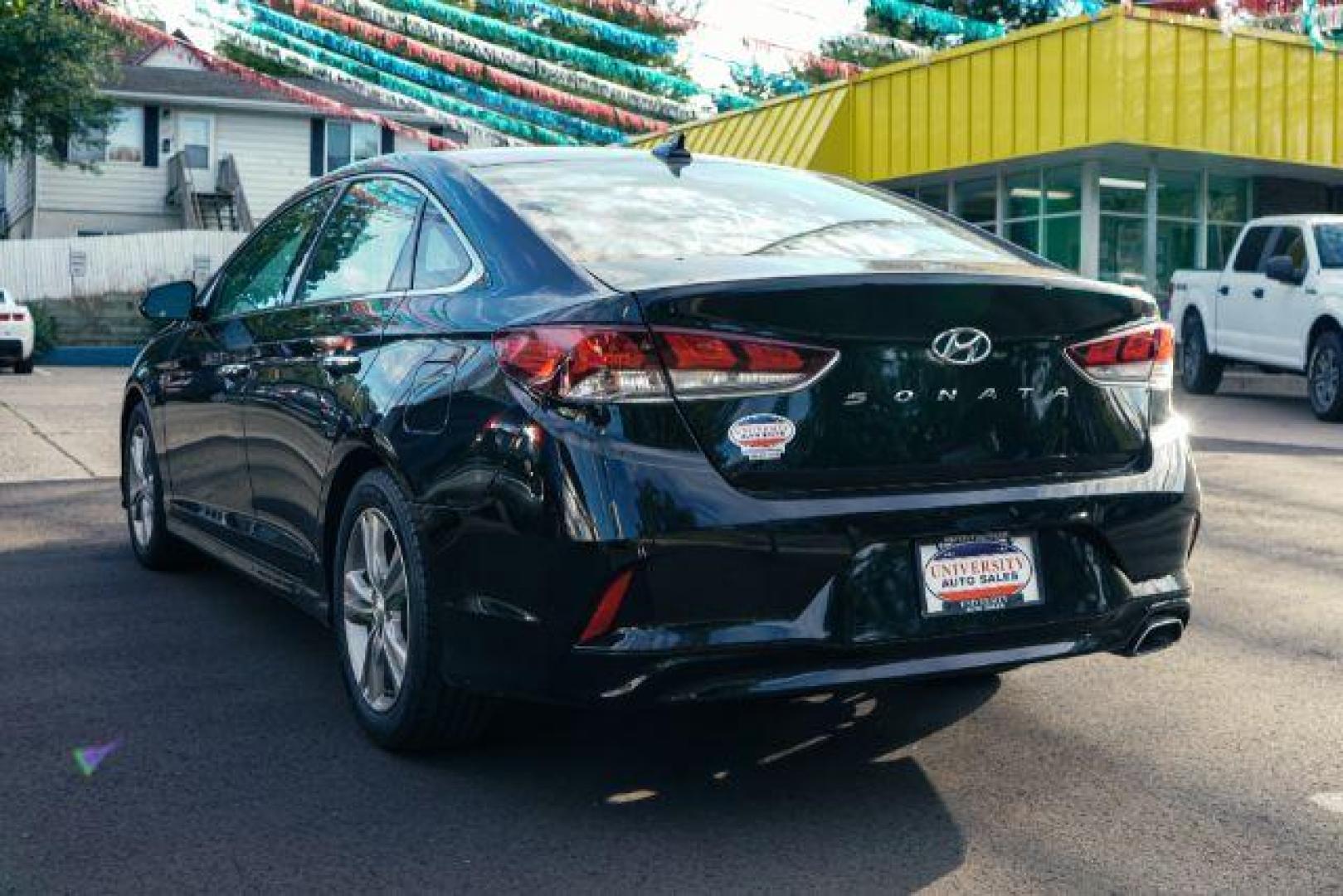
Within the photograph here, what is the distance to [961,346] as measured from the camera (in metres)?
3.89

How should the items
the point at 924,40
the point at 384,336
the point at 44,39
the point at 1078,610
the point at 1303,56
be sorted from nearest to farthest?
the point at 1078,610 < the point at 384,336 < the point at 1303,56 < the point at 44,39 < the point at 924,40

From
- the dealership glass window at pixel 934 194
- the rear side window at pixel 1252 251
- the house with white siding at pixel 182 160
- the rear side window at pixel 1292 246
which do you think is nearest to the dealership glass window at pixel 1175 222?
the dealership glass window at pixel 934 194

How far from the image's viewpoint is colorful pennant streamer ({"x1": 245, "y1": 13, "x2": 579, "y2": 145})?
57.9ft

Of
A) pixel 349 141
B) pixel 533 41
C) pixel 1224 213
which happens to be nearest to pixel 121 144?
pixel 349 141

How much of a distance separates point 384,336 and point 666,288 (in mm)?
1057

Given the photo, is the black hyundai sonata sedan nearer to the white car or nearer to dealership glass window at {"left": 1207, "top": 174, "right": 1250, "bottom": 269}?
dealership glass window at {"left": 1207, "top": 174, "right": 1250, "bottom": 269}

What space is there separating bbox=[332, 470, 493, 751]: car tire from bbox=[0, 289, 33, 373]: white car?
72.3 feet

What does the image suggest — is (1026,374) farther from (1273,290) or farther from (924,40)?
(924,40)

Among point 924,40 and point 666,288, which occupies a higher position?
point 924,40

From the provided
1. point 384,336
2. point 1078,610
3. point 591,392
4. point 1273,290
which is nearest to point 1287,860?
point 1078,610

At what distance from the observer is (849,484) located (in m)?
3.75

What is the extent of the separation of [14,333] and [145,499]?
1938 centimetres

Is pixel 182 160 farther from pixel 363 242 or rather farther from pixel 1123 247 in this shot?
pixel 363 242

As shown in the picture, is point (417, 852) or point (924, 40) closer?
point (417, 852)
